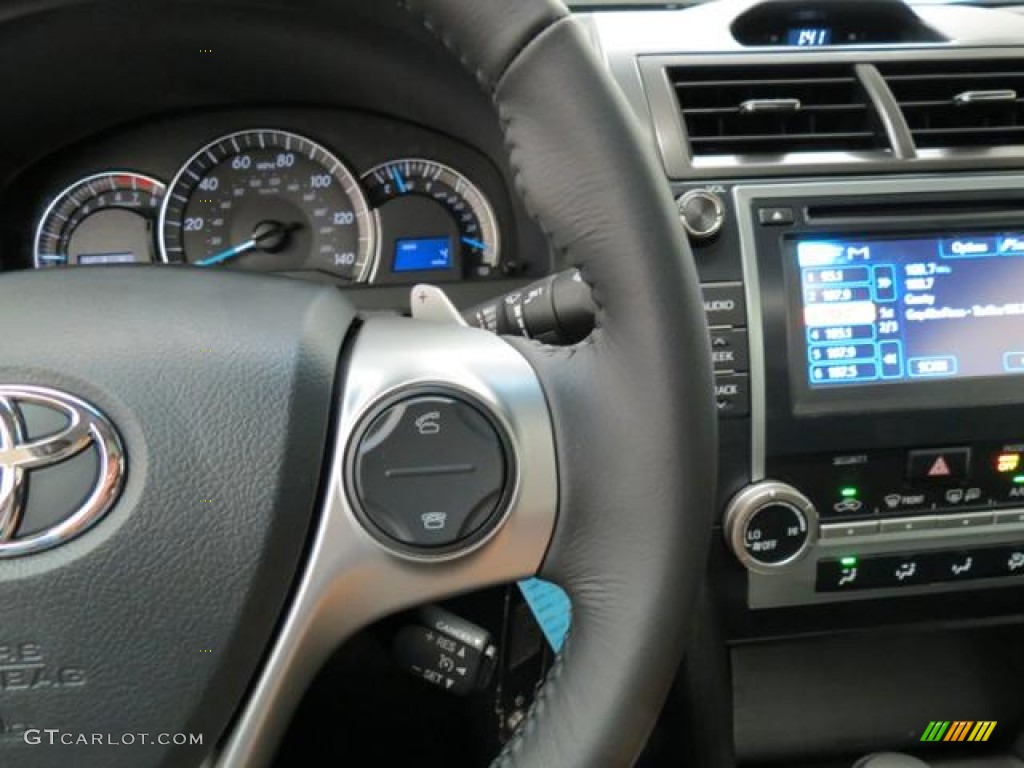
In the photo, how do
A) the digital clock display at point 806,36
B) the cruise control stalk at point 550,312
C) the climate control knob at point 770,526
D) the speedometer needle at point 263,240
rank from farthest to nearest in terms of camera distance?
the speedometer needle at point 263,240 < the digital clock display at point 806,36 < the climate control knob at point 770,526 < the cruise control stalk at point 550,312

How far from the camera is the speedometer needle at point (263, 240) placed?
1552mm

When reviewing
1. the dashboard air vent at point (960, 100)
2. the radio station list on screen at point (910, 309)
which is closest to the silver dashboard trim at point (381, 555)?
the radio station list on screen at point (910, 309)

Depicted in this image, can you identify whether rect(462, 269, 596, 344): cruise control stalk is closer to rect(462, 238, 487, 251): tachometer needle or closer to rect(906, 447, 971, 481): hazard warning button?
rect(906, 447, 971, 481): hazard warning button

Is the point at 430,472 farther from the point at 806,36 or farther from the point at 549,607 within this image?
the point at 806,36

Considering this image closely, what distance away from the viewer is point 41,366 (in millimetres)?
696

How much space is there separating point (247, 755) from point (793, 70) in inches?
37.8

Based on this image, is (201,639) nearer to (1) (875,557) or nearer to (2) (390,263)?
(1) (875,557)

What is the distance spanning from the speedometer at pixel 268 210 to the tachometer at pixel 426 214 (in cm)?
3

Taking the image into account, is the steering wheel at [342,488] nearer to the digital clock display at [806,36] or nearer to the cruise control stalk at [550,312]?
the cruise control stalk at [550,312]

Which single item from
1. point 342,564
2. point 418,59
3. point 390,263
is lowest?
point 342,564

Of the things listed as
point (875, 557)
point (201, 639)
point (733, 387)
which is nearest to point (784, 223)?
point (733, 387)

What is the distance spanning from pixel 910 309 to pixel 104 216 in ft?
3.85

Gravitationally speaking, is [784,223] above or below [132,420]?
above

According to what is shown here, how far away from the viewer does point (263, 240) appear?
1.55 m
